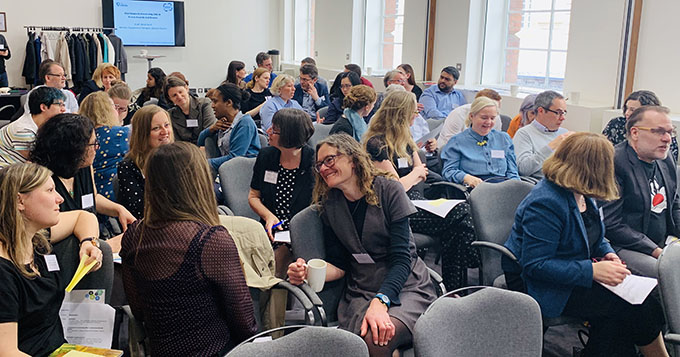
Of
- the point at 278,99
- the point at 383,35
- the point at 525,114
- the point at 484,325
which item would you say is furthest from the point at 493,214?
the point at 383,35

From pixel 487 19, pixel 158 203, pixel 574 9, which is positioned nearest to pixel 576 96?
pixel 574 9

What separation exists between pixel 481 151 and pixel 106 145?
2563 millimetres

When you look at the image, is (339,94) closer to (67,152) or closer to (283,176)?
(283,176)

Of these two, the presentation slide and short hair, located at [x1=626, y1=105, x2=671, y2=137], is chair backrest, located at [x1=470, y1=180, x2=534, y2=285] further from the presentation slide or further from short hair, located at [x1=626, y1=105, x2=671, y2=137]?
the presentation slide

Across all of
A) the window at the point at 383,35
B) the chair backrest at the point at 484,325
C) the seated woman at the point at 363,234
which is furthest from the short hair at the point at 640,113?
the window at the point at 383,35

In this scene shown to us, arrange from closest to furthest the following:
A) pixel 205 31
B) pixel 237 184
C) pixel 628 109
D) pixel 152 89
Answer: pixel 237 184, pixel 628 109, pixel 152 89, pixel 205 31

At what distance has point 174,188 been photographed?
1872 mm

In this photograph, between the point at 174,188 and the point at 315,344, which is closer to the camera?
the point at 315,344

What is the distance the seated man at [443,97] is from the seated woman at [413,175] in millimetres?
2706

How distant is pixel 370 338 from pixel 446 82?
4964mm

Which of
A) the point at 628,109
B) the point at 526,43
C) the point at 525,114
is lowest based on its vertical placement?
the point at 525,114

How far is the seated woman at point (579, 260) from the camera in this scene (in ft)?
8.10

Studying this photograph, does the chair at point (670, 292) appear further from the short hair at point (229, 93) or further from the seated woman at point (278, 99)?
the seated woman at point (278, 99)

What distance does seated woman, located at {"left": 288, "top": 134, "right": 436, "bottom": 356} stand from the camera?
244 cm
